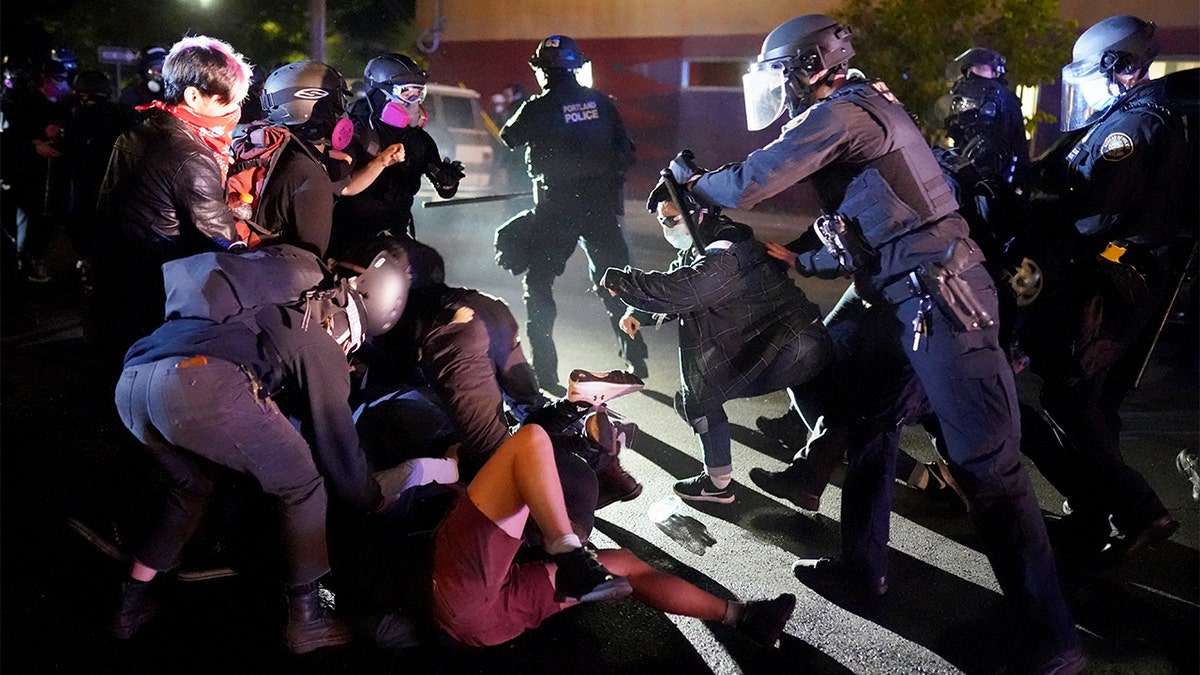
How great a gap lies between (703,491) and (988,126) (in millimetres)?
2322

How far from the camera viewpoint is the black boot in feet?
10.1

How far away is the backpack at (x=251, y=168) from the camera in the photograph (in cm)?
347

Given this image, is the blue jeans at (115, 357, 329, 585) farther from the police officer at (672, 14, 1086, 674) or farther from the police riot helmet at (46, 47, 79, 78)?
the police riot helmet at (46, 47, 79, 78)

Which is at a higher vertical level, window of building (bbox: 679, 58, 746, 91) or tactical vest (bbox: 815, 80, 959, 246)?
window of building (bbox: 679, 58, 746, 91)

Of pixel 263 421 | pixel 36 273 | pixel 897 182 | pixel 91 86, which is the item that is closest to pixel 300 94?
pixel 263 421

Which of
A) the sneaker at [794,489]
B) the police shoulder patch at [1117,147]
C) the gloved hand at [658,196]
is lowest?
the sneaker at [794,489]

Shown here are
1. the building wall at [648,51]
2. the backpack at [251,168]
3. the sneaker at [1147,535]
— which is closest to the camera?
the backpack at [251,168]

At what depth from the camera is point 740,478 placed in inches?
182

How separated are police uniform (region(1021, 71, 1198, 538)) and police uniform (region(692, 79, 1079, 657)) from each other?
912mm

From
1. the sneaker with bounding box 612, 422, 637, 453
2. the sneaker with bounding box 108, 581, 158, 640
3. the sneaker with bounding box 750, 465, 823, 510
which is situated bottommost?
the sneaker with bounding box 108, 581, 158, 640

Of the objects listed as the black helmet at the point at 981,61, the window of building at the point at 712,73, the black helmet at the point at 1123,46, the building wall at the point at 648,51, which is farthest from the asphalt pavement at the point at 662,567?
the window of building at the point at 712,73

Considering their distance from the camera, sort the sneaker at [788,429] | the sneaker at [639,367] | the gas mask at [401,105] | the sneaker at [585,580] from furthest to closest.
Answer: the sneaker at [639,367] → the sneaker at [788,429] → the gas mask at [401,105] → the sneaker at [585,580]

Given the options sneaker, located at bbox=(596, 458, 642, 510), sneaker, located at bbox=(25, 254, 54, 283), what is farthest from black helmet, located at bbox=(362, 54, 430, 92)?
sneaker, located at bbox=(25, 254, 54, 283)

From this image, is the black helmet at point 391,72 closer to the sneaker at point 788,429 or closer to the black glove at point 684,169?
the black glove at point 684,169
